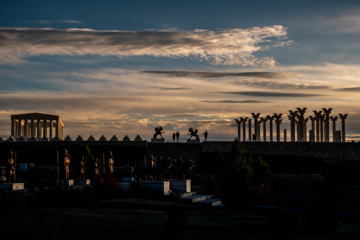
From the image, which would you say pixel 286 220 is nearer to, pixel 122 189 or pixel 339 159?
pixel 122 189

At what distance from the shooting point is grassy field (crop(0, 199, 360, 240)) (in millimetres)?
12193

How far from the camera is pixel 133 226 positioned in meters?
14.4

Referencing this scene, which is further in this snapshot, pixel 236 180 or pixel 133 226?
pixel 236 180

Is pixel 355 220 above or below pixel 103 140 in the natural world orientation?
below

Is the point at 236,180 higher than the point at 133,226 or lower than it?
higher

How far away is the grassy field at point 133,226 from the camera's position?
480 inches

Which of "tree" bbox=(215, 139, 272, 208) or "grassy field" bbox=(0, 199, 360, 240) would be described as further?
"tree" bbox=(215, 139, 272, 208)

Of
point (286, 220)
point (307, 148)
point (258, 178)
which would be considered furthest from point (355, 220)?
point (307, 148)

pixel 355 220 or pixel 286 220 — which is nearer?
pixel 286 220

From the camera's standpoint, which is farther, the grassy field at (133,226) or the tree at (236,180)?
the tree at (236,180)

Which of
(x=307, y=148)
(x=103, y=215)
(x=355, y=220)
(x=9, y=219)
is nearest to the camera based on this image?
(x=9, y=219)

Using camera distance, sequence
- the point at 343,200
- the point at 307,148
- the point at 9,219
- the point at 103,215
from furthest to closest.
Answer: the point at 307,148 → the point at 343,200 → the point at 103,215 → the point at 9,219

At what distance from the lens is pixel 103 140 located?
186ft

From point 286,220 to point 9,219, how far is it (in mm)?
7558
